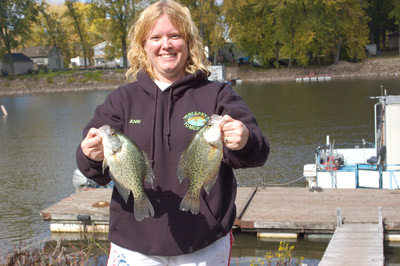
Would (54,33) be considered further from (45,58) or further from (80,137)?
(80,137)

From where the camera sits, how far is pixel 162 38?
9.70ft

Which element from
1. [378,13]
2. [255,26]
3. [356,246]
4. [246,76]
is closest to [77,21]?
[255,26]

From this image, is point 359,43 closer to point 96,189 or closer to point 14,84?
point 14,84

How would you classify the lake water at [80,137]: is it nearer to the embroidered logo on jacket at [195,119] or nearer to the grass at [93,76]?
the embroidered logo on jacket at [195,119]

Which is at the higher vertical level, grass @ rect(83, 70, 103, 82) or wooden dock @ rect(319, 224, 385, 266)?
grass @ rect(83, 70, 103, 82)

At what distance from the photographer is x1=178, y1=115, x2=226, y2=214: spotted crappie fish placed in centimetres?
264

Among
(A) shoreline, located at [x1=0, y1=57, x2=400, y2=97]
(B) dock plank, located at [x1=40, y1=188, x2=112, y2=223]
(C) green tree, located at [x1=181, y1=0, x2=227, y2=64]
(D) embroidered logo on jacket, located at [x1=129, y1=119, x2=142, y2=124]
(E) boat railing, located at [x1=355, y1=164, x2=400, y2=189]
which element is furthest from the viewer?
(C) green tree, located at [x1=181, y1=0, x2=227, y2=64]

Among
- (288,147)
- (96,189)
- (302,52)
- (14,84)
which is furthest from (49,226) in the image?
(14,84)

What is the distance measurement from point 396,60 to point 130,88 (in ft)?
185

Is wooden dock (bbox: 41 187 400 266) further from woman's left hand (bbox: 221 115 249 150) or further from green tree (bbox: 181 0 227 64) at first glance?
green tree (bbox: 181 0 227 64)

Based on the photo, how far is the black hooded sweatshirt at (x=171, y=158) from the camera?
2.79 metres

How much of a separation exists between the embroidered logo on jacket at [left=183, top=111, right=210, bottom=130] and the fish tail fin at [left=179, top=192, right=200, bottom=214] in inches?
15.2

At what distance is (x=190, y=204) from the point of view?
8.93 feet

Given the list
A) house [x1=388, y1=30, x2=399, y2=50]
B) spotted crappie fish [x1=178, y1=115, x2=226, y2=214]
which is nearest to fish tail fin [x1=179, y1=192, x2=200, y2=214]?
spotted crappie fish [x1=178, y1=115, x2=226, y2=214]
